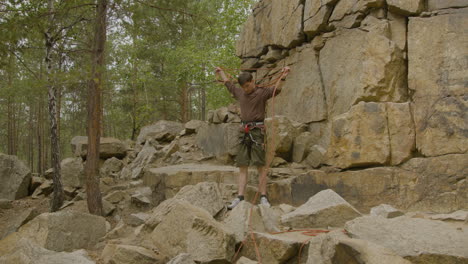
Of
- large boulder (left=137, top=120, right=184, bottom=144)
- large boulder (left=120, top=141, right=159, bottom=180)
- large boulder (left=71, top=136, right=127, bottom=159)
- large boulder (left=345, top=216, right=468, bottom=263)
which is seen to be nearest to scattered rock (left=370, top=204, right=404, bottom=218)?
large boulder (left=345, top=216, right=468, bottom=263)

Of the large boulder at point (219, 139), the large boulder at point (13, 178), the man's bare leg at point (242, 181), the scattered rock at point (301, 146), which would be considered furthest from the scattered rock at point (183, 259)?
the large boulder at point (13, 178)

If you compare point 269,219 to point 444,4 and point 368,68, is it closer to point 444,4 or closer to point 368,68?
point 368,68

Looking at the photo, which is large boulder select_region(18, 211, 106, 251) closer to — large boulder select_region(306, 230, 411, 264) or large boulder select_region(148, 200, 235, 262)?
large boulder select_region(148, 200, 235, 262)

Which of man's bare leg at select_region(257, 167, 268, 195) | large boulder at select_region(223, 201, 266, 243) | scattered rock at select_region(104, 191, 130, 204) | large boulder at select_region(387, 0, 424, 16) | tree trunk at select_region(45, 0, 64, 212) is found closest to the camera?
large boulder at select_region(223, 201, 266, 243)

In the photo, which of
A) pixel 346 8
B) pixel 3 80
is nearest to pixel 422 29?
pixel 346 8

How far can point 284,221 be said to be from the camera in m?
4.59

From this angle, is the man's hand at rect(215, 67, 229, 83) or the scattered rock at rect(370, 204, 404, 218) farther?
the man's hand at rect(215, 67, 229, 83)

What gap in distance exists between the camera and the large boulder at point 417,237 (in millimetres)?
3016

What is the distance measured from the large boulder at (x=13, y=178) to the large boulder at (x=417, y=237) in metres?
11.7

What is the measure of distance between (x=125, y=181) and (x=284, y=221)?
24.1 ft

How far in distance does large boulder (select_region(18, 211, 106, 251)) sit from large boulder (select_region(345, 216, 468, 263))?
3.84m

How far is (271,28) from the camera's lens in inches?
325

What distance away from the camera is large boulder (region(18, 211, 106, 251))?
5.09 metres

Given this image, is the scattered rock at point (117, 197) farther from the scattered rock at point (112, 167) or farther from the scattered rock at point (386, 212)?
the scattered rock at point (386, 212)
